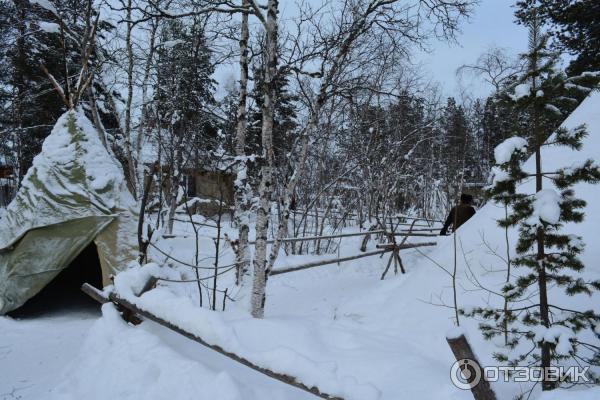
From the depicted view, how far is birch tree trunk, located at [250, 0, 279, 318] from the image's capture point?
4586 mm

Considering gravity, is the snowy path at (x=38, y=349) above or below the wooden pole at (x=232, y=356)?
below

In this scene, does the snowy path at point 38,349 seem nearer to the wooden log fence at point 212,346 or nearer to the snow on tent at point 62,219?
the snow on tent at point 62,219

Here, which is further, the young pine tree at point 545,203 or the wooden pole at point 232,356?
the young pine tree at point 545,203

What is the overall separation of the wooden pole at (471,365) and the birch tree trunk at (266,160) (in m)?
3.17

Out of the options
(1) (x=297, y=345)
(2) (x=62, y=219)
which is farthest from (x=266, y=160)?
(2) (x=62, y=219)

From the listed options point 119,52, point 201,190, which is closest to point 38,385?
point 119,52

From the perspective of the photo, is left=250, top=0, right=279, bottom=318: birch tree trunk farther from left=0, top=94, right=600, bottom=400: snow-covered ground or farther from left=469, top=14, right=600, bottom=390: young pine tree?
left=469, top=14, right=600, bottom=390: young pine tree

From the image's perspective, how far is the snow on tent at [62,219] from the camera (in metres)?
5.76

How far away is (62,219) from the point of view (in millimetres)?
5961

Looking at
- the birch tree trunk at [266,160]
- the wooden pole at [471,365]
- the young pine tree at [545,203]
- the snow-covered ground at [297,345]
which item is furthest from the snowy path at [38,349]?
the young pine tree at [545,203]

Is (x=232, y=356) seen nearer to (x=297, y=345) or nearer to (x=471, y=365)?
(x=297, y=345)

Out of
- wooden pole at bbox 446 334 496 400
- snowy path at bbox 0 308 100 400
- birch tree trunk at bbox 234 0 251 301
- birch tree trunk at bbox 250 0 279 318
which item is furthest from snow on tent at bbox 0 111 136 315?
wooden pole at bbox 446 334 496 400

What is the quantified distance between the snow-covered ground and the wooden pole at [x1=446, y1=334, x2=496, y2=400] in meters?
0.27

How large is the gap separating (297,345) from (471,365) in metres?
1.61
